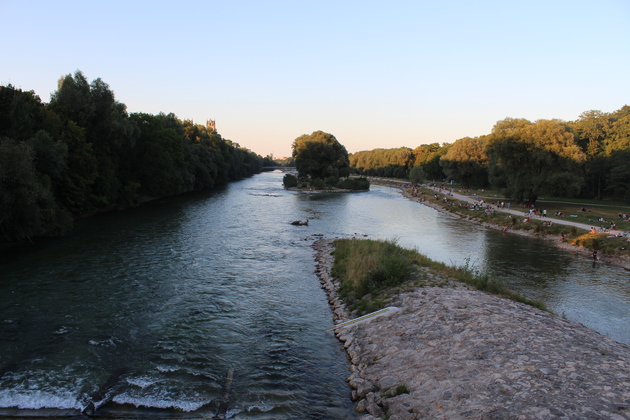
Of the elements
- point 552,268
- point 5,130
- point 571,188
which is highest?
point 5,130

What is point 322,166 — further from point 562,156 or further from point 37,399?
point 37,399

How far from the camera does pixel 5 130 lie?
105 ft

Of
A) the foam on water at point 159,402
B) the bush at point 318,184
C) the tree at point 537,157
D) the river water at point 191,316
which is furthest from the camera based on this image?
the bush at point 318,184

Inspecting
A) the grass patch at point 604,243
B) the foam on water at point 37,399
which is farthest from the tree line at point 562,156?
the foam on water at point 37,399

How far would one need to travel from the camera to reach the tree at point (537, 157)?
50.0 metres

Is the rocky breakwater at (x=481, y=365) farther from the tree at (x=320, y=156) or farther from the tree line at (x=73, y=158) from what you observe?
the tree at (x=320, y=156)

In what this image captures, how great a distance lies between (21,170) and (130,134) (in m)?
26.8

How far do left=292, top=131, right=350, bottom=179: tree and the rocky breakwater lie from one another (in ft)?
317

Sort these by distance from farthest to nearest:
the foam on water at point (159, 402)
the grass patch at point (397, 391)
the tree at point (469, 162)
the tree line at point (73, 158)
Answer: the tree at point (469, 162) < the tree line at point (73, 158) < the grass patch at point (397, 391) < the foam on water at point (159, 402)

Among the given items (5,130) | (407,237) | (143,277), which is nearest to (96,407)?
(143,277)

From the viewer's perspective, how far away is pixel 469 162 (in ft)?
332

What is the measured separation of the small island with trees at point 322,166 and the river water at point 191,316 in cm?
7161

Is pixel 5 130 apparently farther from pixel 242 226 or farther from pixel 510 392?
pixel 510 392

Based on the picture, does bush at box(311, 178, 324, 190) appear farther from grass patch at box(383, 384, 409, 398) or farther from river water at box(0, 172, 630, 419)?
grass patch at box(383, 384, 409, 398)
